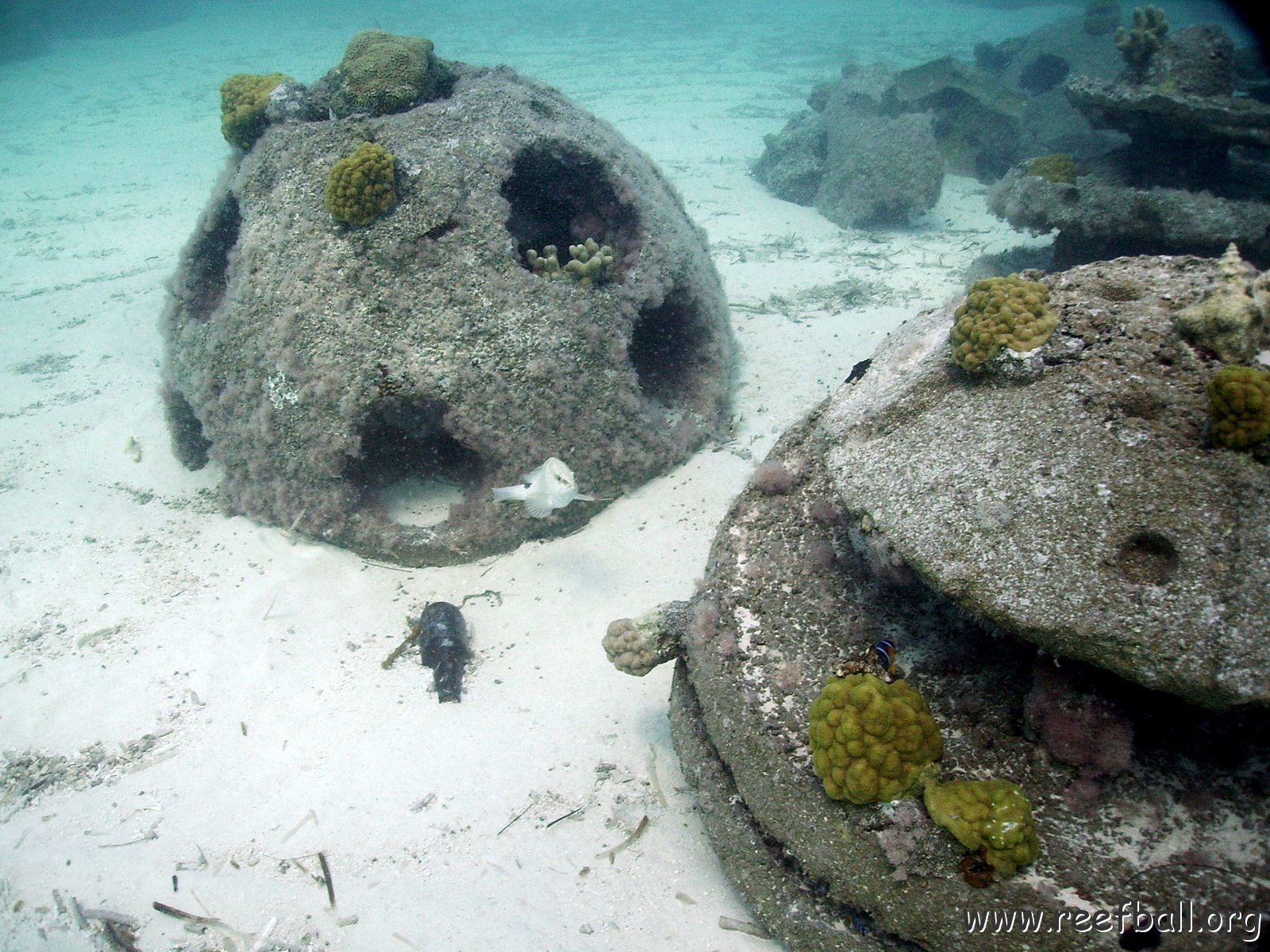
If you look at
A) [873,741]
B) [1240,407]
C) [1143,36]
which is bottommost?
[873,741]

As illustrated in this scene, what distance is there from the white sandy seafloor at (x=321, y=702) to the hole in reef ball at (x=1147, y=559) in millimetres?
2494

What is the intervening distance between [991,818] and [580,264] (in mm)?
5166

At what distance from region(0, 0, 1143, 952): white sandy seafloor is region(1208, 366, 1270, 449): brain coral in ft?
10.3

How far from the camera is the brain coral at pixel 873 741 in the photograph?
9.65 ft

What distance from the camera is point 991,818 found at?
108 inches

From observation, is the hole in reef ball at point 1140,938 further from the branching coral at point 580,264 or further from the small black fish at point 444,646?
the branching coral at point 580,264

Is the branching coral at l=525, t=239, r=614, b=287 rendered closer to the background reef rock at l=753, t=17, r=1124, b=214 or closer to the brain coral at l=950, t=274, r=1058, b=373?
the brain coral at l=950, t=274, r=1058, b=373

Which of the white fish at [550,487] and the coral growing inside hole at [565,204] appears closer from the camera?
the white fish at [550,487]

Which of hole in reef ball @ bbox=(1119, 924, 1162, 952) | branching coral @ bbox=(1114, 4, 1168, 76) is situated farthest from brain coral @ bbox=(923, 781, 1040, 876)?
branching coral @ bbox=(1114, 4, 1168, 76)

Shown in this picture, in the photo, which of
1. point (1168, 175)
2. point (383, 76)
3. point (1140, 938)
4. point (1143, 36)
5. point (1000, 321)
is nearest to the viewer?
point (1140, 938)

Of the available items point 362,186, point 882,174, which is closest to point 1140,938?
point 362,186

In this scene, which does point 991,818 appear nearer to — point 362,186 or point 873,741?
point 873,741

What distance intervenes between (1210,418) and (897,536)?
51.5 inches

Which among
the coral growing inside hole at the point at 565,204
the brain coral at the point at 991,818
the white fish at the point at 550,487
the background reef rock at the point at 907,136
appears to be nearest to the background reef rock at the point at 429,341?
the coral growing inside hole at the point at 565,204
